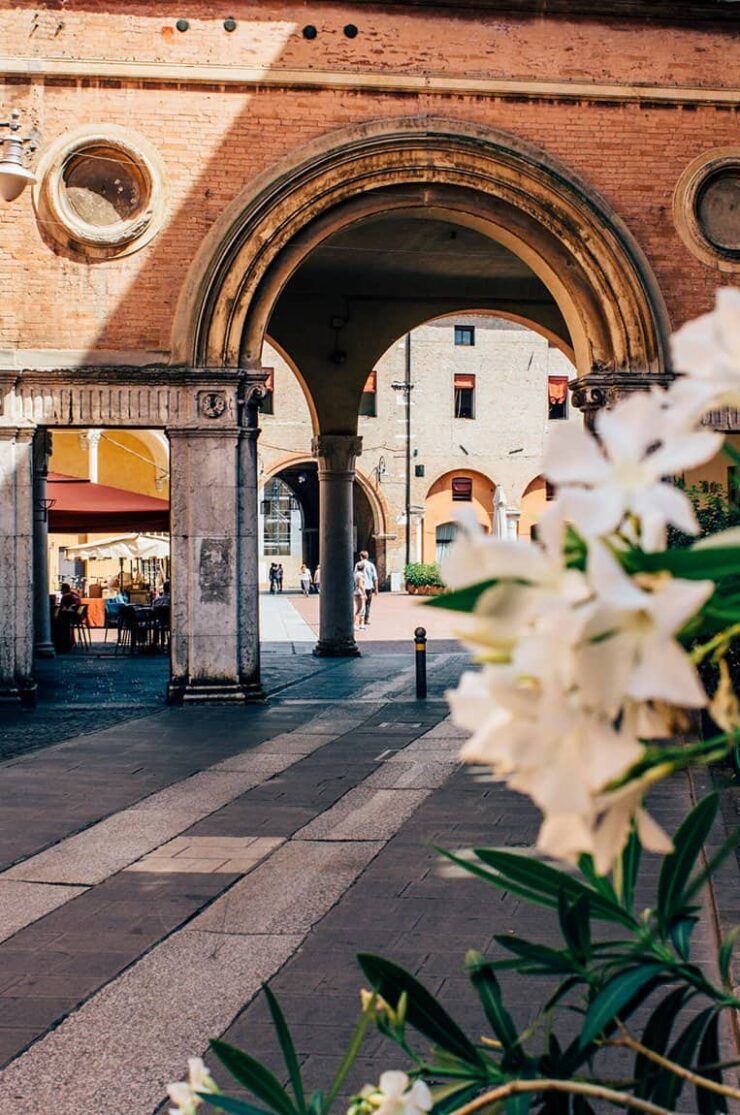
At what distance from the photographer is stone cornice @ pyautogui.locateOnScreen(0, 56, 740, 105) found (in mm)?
14125

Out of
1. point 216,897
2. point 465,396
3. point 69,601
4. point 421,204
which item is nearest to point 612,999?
point 216,897

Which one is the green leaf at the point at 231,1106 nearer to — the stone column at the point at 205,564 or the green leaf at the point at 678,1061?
the green leaf at the point at 678,1061

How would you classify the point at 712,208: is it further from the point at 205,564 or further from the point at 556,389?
the point at 556,389

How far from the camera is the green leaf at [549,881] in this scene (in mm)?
1478

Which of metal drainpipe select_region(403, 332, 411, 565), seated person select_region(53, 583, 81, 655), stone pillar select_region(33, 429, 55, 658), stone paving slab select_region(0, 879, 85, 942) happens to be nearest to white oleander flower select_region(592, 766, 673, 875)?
stone paving slab select_region(0, 879, 85, 942)

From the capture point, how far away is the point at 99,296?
14.2 meters

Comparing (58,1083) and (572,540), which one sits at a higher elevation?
(572,540)

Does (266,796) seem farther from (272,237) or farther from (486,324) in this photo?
(486,324)

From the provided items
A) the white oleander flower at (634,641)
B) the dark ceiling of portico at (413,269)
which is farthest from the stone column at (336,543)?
the white oleander flower at (634,641)

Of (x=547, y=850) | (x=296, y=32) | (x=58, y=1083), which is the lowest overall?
(x=58, y=1083)

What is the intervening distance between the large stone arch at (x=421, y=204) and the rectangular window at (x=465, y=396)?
34.2 m

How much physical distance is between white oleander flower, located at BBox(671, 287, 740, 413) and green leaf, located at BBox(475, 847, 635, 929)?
0.66 metres

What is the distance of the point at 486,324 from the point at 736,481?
48888 millimetres

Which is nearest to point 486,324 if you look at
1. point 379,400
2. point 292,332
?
point 379,400
